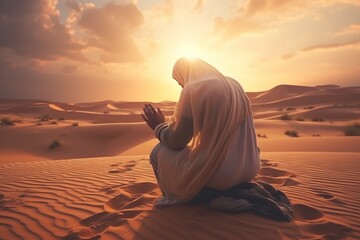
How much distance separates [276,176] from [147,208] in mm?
2735

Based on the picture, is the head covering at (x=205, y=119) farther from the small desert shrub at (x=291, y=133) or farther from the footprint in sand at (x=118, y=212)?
the small desert shrub at (x=291, y=133)

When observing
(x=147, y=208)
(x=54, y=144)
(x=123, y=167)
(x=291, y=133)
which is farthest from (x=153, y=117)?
(x=291, y=133)

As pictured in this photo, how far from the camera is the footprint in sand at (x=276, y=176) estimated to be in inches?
190

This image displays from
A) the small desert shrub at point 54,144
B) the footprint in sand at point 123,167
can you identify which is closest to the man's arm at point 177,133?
the footprint in sand at point 123,167

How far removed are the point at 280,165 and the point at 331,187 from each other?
161 centimetres

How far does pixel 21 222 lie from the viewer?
3.62 m

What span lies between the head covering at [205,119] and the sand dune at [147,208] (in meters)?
0.46

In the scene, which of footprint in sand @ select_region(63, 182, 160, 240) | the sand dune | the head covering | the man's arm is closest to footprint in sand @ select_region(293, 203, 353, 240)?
the sand dune

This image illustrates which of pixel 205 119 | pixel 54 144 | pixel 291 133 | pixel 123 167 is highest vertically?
pixel 205 119

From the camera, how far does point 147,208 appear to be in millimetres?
3666

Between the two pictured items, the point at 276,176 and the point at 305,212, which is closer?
the point at 305,212

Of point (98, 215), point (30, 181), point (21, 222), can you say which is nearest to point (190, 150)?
point (98, 215)

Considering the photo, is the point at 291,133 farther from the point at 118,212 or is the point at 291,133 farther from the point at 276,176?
the point at 118,212

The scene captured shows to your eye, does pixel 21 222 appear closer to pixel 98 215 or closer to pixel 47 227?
pixel 47 227
